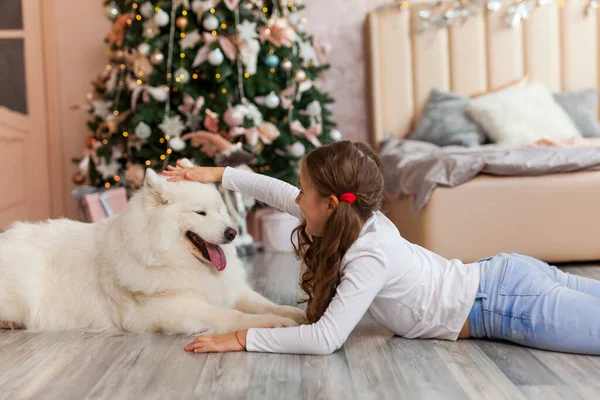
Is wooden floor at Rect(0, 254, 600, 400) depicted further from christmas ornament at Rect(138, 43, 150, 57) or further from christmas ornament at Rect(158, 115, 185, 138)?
christmas ornament at Rect(138, 43, 150, 57)

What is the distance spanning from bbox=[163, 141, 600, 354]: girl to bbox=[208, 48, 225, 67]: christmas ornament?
2113mm

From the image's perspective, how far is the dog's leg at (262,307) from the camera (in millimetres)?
2113

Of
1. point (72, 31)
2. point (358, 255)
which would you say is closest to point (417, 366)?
point (358, 255)

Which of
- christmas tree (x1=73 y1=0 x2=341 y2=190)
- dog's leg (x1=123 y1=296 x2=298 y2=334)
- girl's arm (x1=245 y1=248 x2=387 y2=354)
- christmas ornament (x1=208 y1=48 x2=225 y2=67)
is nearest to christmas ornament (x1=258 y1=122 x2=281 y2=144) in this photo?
christmas tree (x1=73 y1=0 x2=341 y2=190)

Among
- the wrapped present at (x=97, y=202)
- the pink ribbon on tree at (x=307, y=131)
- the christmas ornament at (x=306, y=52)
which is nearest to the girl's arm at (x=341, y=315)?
the wrapped present at (x=97, y=202)

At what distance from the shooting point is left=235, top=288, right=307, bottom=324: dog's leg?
2113 millimetres

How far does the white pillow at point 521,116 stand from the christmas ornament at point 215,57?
6.04 feet

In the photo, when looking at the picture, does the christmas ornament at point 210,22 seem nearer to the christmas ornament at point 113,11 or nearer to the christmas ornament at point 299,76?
the christmas ornament at point 299,76

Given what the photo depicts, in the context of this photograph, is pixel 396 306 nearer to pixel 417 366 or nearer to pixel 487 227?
pixel 417 366

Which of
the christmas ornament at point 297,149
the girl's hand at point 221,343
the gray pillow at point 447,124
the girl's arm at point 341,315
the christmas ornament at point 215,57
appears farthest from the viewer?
the gray pillow at point 447,124

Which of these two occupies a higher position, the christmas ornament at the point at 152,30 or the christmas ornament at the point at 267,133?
the christmas ornament at the point at 152,30

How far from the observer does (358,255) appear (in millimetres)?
1731

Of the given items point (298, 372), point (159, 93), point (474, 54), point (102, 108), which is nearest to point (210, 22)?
point (159, 93)

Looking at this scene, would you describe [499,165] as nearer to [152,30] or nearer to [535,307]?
[535,307]
